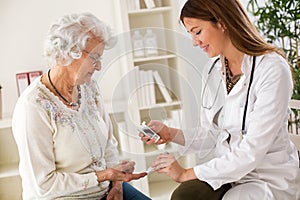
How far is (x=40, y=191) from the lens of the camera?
1611 mm

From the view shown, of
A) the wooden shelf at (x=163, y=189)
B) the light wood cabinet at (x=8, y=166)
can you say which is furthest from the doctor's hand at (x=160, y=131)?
the light wood cabinet at (x=8, y=166)

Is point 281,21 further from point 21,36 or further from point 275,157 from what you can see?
point 21,36

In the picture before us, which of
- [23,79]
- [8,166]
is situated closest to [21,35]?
[23,79]

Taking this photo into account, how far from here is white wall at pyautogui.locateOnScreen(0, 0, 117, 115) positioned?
3.01m

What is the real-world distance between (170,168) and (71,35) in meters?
0.52

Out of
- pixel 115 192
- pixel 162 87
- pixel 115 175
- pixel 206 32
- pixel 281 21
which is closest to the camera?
pixel 162 87

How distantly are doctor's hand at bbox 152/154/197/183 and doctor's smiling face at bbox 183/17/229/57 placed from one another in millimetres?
324

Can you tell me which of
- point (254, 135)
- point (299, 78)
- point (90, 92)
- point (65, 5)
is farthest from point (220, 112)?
point (65, 5)

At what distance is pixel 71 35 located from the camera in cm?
155

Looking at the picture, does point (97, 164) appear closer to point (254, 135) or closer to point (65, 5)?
point (254, 135)

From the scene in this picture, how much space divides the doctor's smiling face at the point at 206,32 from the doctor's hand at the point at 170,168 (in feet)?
1.06

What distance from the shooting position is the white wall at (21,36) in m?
3.01

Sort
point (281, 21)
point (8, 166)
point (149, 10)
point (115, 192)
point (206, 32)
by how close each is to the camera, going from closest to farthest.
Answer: point (206, 32) < point (115, 192) < point (281, 21) < point (149, 10) < point (8, 166)

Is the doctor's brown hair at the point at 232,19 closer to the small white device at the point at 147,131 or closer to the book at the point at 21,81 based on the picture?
the small white device at the point at 147,131
